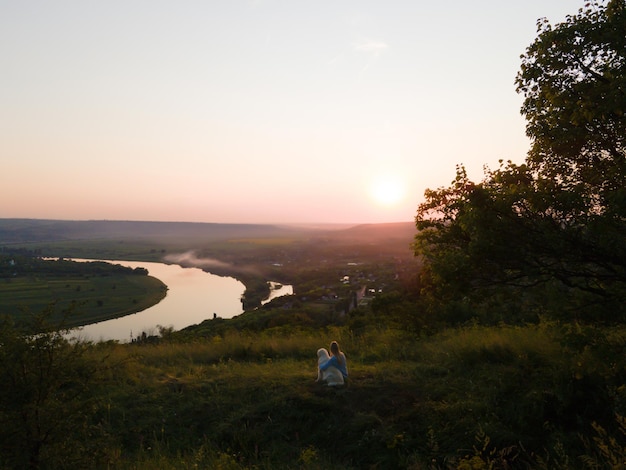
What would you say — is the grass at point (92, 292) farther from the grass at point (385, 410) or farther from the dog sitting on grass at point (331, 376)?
the dog sitting on grass at point (331, 376)

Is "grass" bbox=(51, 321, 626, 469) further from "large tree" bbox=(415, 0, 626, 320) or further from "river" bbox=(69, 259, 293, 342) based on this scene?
"river" bbox=(69, 259, 293, 342)

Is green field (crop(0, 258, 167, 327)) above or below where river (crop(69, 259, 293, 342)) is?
above

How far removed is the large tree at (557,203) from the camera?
6125 mm

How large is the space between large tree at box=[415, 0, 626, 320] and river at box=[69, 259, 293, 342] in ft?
129

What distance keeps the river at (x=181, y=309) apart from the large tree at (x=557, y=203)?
39294 mm

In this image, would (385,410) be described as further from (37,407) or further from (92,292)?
(92,292)

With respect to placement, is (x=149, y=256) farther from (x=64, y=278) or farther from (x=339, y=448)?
(x=339, y=448)

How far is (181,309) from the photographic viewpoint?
74.6 m

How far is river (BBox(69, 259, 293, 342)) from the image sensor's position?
191ft

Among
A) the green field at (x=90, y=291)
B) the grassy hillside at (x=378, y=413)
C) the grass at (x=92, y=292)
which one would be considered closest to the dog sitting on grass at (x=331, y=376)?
the grassy hillside at (x=378, y=413)

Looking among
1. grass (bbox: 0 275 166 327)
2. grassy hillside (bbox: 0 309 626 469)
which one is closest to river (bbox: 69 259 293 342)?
grass (bbox: 0 275 166 327)

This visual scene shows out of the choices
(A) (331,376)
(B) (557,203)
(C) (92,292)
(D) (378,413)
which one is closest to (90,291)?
(C) (92,292)

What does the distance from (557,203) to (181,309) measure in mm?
75429

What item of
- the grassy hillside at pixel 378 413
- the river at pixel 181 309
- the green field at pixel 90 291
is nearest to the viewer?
the grassy hillside at pixel 378 413
